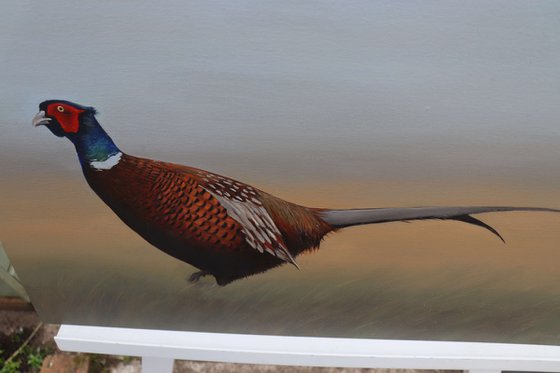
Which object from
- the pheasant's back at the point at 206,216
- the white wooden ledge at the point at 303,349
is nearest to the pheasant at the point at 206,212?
the pheasant's back at the point at 206,216

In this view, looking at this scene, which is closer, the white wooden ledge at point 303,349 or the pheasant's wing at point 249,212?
the pheasant's wing at point 249,212

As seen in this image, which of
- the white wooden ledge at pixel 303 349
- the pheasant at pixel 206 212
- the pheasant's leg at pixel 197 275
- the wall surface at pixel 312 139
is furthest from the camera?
the white wooden ledge at pixel 303 349

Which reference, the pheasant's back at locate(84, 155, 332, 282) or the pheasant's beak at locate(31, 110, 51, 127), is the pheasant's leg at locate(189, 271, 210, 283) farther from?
the pheasant's beak at locate(31, 110, 51, 127)

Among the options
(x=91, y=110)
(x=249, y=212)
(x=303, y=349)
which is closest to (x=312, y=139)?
(x=249, y=212)

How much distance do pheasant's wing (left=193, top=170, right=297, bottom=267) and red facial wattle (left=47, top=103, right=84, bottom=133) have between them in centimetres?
22

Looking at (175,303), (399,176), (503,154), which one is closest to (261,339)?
(175,303)

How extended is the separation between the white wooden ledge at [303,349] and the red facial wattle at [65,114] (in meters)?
0.62

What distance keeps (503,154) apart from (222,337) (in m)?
0.79

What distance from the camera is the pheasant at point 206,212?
886 mm

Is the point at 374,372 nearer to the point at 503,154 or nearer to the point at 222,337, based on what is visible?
the point at 222,337

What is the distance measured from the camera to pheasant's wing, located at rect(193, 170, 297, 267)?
909 mm

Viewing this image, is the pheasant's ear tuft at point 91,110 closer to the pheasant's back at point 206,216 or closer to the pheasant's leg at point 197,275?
Result: the pheasant's back at point 206,216

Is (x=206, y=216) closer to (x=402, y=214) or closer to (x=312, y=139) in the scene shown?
(x=312, y=139)

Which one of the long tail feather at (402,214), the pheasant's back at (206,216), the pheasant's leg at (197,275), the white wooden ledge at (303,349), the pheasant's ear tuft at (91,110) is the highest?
the pheasant's ear tuft at (91,110)
